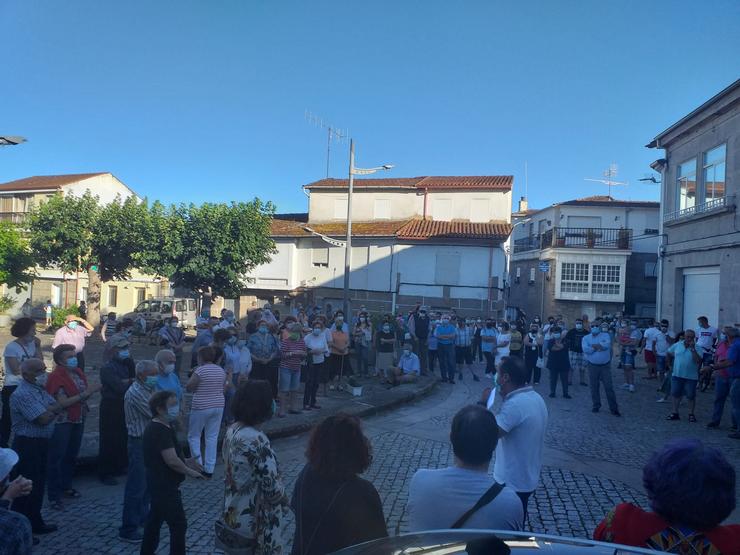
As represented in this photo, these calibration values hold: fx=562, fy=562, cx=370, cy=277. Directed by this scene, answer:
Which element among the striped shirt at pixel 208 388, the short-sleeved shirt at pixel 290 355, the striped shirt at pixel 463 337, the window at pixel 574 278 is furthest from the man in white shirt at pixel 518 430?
the window at pixel 574 278

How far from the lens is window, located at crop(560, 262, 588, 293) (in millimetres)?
33531

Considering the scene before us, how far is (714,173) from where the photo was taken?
16.9 m

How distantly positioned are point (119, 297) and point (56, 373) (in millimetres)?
36762

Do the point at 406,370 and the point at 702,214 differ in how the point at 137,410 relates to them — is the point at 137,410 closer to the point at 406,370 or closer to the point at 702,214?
the point at 406,370

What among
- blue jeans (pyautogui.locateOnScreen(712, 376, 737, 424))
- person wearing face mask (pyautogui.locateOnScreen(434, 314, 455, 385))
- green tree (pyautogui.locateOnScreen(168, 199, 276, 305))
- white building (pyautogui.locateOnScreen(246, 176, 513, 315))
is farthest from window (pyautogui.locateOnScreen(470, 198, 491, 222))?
blue jeans (pyautogui.locateOnScreen(712, 376, 737, 424))

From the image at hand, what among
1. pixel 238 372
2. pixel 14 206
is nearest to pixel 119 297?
pixel 14 206

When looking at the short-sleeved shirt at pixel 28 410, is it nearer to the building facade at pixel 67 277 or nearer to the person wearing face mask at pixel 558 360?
the person wearing face mask at pixel 558 360

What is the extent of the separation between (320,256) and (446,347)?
19878mm

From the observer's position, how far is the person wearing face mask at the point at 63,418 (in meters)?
5.60

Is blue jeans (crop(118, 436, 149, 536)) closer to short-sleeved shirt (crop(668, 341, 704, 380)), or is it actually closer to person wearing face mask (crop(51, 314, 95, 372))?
person wearing face mask (crop(51, 314, 95, 372))

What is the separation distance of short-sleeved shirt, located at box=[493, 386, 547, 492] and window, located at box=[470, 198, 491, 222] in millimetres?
30319

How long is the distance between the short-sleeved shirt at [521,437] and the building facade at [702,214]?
14.0m

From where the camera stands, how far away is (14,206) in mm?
38344

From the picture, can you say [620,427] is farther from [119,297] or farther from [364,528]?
[119,297]
